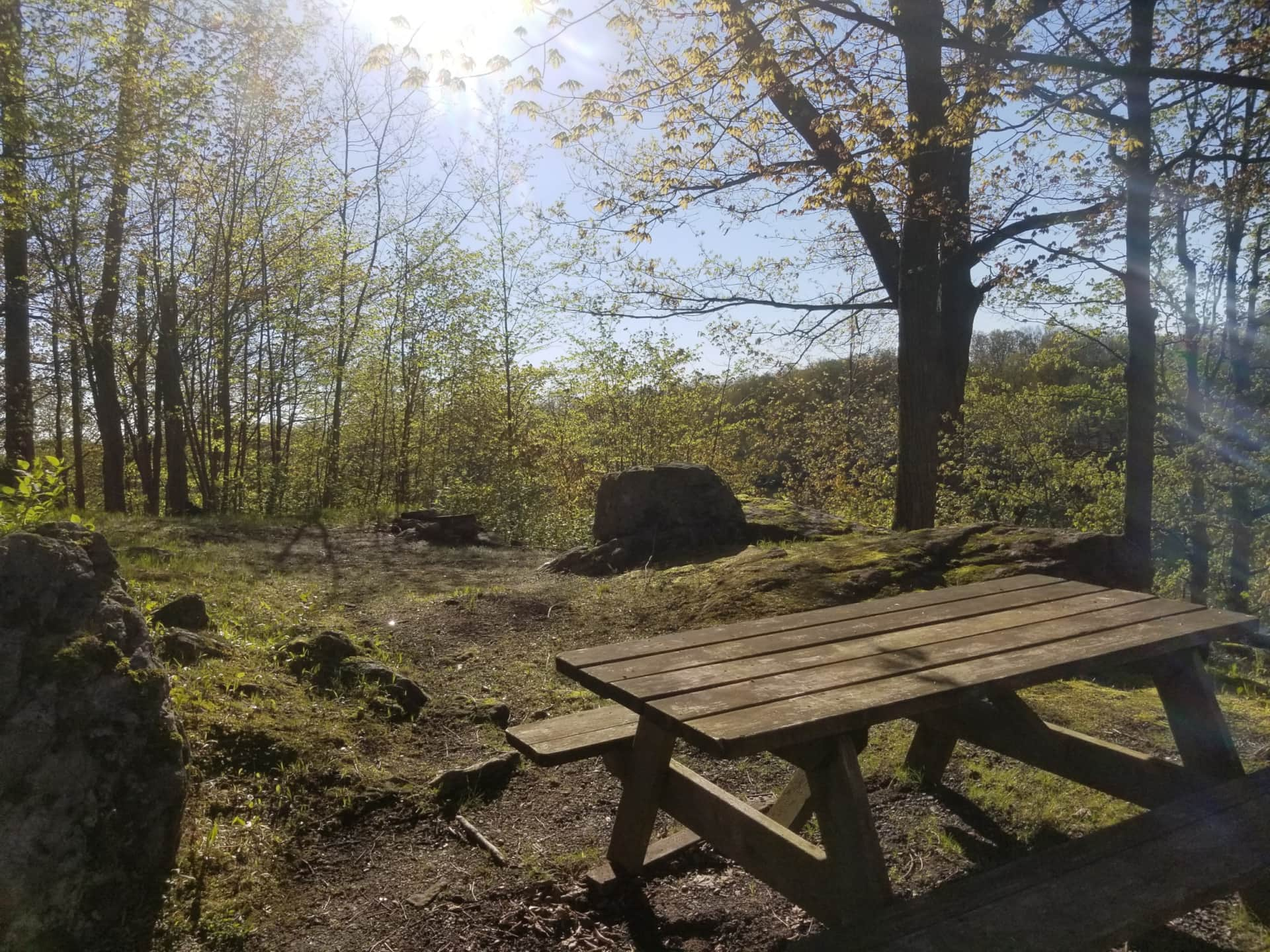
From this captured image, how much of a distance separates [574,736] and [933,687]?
1.07 meters

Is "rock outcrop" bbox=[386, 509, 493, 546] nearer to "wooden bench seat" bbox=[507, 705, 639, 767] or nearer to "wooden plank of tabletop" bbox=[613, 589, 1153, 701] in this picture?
"wooden bench seat" bbox=[507, 705, 639, 767]

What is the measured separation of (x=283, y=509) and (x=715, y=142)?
10747 mm

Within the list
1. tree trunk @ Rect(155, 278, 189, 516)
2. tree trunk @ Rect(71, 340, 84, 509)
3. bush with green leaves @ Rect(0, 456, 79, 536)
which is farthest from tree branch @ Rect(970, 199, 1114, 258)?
tree trunk @ Rect(71, 340, 84, 509)

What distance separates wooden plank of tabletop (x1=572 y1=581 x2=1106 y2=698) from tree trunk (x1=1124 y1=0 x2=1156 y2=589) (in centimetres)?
343

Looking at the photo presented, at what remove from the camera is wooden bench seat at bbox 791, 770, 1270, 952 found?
1.70 metres

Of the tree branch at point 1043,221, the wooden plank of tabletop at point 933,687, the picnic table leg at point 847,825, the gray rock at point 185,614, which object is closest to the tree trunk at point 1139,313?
the tree branch at point 1043,221

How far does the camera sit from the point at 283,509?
1511 cm

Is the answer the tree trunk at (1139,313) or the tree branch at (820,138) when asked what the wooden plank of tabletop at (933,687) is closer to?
the tree trunk at (1139,313)

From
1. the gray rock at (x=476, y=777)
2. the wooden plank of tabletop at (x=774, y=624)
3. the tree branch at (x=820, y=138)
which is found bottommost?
the gray rock at (x=476, y=777)

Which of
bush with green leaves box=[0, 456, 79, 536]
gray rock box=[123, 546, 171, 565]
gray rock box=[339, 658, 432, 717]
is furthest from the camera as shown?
gray rock box=[123, 546, 171, 565]

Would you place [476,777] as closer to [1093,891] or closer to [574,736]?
[574,736]

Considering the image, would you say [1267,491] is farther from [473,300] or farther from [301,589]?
[301,589]

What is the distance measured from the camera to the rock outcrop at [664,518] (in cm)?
807

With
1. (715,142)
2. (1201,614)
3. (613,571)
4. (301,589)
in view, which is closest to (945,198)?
(715,142)
